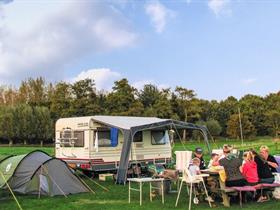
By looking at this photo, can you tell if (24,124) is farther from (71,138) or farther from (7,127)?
(71,138)

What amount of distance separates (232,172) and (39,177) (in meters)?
4.99

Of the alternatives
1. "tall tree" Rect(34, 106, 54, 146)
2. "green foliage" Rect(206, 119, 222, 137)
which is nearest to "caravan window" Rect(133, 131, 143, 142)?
"tall tree" Rect(34, 106, 54, 146)

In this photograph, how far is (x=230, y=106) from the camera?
61625mm

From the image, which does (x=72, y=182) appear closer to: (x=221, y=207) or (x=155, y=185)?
(x=155, y=185)

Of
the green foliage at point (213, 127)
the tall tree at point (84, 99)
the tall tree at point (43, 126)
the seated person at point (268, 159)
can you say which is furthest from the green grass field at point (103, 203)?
the green foliage at point (213, 127)

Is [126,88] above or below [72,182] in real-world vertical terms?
above

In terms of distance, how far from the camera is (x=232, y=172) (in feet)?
28.5

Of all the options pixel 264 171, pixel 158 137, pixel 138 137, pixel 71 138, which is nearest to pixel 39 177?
pixel 71 138

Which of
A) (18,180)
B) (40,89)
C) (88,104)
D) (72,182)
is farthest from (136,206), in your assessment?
(40,89)

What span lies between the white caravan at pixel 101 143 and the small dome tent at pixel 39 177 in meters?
A: 2.67

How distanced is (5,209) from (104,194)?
9.25 feet

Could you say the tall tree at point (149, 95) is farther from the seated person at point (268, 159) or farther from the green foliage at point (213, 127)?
the seated person at point (268, 159)

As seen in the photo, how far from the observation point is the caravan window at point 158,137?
15.4 m

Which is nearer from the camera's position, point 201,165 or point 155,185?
point 201,165
